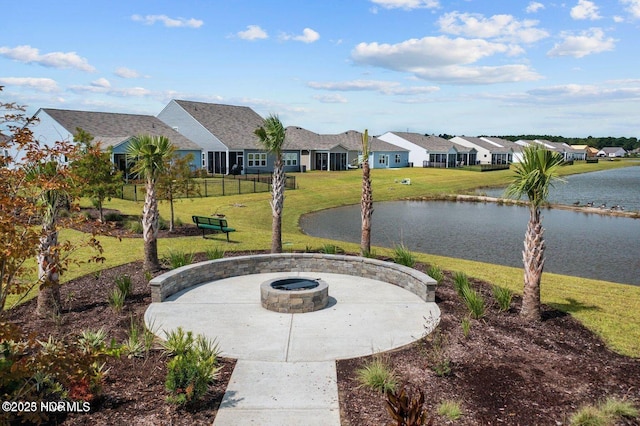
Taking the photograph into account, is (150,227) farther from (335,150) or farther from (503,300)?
(335,150)

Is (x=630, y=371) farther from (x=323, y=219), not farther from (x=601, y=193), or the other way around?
(x=601, y=193)

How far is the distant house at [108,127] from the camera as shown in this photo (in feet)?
161

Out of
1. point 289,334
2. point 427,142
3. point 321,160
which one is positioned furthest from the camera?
point 427,142

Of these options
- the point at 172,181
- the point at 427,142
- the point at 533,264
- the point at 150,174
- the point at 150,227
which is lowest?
the point at 533,264

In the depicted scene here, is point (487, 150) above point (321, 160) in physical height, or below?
above

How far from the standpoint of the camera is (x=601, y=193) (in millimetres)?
54750

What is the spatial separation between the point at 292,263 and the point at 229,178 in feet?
123

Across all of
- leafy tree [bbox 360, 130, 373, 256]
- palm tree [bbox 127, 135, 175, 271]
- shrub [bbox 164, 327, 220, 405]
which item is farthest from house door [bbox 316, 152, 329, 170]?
shrub [bbox 164, 327, 220, 405]

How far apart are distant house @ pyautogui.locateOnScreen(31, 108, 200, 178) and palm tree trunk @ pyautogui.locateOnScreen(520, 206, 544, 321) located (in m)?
41.6

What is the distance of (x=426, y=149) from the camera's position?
84.8 metres

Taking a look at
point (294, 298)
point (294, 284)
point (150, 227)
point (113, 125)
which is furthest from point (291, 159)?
point (294, 298)

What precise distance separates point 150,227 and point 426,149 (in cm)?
7444

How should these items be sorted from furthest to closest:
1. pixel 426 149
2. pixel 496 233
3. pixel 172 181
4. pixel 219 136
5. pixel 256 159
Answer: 1. pixel 426 149
2. pixel 256 159
3. pixel 219 136
4. pixel 496 233
5. pixel 172 181

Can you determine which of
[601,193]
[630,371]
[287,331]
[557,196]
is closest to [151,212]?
[287,331]
